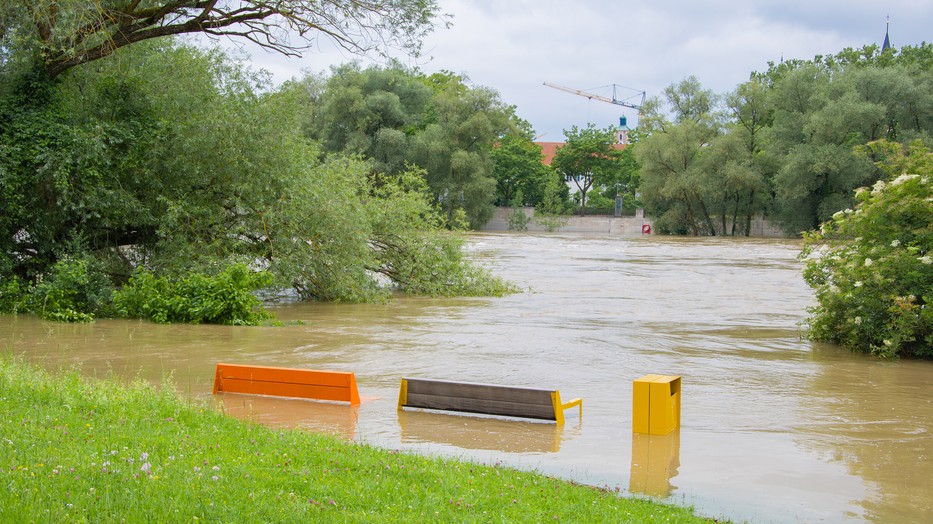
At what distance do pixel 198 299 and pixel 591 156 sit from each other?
298 feet

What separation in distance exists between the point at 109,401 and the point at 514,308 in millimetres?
16699

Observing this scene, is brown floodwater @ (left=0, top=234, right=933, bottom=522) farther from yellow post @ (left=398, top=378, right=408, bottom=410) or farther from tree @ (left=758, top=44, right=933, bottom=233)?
tree @ (left=758, top=44, right=933, bottom=233)

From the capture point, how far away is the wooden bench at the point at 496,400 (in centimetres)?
1034

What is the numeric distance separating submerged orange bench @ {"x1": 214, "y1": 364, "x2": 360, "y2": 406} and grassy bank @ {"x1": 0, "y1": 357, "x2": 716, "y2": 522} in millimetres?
2524

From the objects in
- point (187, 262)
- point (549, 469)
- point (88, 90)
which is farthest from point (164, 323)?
point (549, 469)

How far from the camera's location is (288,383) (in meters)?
11.5

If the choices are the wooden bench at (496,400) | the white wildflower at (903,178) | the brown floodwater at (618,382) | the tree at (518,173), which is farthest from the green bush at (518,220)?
the wooden bench at (496,400)

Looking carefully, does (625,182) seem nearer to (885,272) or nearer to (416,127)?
(416,127)

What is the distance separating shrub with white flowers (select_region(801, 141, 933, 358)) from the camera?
53.8 feet

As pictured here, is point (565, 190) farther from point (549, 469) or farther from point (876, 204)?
point (549, 469)

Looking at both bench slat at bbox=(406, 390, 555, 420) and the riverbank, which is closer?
bench slat at bbox=(406, 390, 555, 420)

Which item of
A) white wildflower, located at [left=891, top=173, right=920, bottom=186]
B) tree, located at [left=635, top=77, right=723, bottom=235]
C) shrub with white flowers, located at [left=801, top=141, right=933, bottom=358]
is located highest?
tree, located at [left=635, top=77, right=723, bottom=235]

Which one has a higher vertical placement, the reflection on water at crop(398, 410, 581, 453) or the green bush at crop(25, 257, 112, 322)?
the green bush at crop(25, 257, 112, 322)

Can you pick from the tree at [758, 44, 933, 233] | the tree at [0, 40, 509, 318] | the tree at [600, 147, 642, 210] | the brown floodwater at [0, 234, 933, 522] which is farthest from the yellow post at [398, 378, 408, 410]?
the tree at [600, 147, 642, 210]
